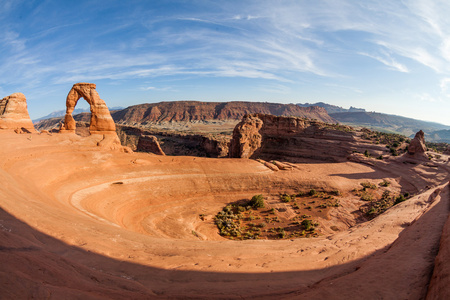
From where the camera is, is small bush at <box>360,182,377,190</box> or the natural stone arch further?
small bush at <box>360,182,377,190</box>

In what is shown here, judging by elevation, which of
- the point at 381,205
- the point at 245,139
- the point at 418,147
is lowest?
the point at 381,205

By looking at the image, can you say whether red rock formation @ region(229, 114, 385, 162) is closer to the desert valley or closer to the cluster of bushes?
the desert valley

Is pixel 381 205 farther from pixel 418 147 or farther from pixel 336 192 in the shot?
pixel 418 147

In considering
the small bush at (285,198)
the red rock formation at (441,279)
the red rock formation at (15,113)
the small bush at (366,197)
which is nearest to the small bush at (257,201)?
the small bush at (285,198)

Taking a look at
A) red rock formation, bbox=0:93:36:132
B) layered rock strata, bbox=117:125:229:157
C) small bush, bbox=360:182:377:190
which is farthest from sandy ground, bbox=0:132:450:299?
layered rock strata, bbox=117:125:229:157

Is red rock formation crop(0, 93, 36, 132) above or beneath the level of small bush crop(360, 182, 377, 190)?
above

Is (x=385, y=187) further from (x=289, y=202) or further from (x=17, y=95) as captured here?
(x=17, y=95)

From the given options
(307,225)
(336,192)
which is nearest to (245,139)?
(336,192)
